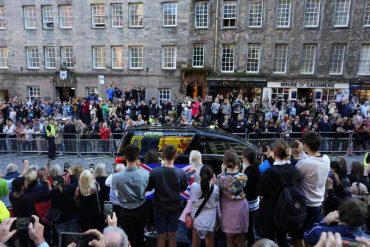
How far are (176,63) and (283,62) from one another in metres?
8.72

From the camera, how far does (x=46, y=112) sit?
63.3 ft

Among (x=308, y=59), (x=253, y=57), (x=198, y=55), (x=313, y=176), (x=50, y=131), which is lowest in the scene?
(x=50, y=131)

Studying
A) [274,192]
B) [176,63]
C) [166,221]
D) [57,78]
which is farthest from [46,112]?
[274,192]

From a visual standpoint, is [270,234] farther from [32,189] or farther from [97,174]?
[32,189]

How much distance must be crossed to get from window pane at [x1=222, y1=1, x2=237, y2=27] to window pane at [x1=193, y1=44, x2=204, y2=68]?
2.74 metres

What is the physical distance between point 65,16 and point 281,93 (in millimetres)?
20066

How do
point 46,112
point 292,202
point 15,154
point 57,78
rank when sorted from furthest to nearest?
point 57,78
point 46,112
point 15,154
point 292,202

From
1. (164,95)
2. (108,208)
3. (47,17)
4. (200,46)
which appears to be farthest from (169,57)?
(108,208)

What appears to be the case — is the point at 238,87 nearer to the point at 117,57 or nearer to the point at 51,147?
the point at 117,57

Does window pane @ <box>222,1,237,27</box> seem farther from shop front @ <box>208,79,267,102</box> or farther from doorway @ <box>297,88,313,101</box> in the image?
doorway @ <box>297,88,313,101</box>

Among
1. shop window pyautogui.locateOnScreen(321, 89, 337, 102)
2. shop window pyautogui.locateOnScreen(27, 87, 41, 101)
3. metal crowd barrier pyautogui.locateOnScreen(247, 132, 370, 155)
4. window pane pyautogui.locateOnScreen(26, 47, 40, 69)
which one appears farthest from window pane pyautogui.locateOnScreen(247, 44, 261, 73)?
shop window pyautogui.locateOnScreen(27, 87, 41, 101)

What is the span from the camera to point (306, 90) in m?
23.7

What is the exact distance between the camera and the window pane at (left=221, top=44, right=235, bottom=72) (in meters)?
24.2

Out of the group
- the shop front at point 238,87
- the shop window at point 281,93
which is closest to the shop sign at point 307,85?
the shop window at point 281,93
